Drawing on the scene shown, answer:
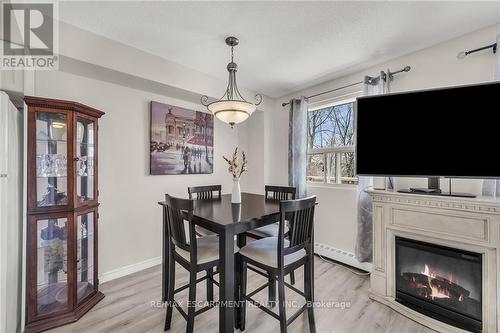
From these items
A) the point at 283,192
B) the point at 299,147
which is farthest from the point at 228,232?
the point at 299,147

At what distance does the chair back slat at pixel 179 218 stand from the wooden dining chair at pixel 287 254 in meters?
0.47

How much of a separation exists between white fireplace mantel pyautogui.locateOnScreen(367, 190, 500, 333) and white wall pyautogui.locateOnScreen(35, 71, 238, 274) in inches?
101

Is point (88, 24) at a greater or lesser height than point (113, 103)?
greater

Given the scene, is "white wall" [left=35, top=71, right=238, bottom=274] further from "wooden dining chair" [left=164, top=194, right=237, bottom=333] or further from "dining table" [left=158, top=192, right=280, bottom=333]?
"wooden dining chair" [left=164, top=194, right=237, bottom=333]

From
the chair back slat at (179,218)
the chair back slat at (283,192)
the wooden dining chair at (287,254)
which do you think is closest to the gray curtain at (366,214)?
the chair back slat at (283,192)

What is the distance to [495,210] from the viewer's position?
157cm

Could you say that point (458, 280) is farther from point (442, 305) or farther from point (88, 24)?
point (88, 24)

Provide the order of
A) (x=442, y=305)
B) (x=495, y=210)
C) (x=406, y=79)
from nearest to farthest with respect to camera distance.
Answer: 1. (x=495, y=210)
2. (x=442, y=305)
3. (x=406, y=79)

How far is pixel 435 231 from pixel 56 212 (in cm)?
313

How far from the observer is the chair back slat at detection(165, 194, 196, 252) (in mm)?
1506

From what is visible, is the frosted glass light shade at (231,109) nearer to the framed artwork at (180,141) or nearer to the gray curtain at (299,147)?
the framed artwork at (180,141)

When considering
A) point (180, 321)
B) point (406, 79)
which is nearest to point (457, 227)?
point (406, 79)

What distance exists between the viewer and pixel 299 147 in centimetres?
325

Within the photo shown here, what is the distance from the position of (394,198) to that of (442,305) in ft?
3.00
